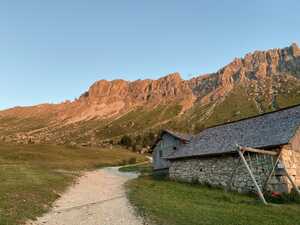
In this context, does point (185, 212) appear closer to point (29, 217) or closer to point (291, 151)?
point (29, 217)

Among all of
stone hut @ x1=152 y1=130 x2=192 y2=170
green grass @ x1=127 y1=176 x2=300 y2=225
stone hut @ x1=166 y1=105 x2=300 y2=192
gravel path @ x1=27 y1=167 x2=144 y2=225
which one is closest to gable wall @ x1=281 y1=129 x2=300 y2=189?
stone hut @ x1=166 y1=105 x2=300 y2=192

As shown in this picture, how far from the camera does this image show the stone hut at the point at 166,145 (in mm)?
40375

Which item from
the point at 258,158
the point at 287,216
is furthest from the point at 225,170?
the point at 287,216

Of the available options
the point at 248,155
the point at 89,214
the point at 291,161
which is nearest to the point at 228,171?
the point at 248,155

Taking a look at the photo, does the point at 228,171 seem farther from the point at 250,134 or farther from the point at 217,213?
the point at 217,213

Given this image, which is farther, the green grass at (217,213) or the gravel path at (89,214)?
the gravel path at (89,214)

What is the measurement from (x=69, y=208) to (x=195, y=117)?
17854 centimetres

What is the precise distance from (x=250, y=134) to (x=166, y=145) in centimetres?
2050

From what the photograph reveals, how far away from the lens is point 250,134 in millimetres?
24875

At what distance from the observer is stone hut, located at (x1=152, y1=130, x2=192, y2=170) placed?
40.4 m

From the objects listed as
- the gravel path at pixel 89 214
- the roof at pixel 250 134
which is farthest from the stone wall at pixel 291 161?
the gravel path at pixel 89 214

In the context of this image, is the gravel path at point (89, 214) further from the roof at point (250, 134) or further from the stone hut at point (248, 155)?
the roof at point (250, 134)

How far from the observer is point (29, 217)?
12.4 metres

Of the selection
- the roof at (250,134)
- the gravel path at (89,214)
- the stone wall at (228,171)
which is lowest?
the gravel path at (89,214)
